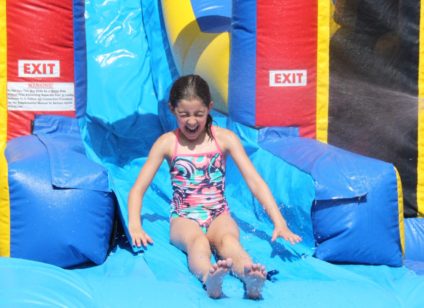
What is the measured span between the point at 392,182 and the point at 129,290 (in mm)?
1120

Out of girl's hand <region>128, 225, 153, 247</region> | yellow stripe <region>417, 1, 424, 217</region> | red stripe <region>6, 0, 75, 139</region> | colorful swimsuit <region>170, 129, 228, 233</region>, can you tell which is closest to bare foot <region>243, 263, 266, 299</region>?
girl's hand <region>128, 225, 153, 247</region>

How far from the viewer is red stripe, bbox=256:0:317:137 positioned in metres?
3.42

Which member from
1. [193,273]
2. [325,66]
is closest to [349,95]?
[325,66]

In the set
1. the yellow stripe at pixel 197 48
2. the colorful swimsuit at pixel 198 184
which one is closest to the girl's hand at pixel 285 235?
the colorful swimsuit at pixel 198 184

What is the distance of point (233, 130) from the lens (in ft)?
11.9

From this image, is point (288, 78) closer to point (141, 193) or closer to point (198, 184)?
point (198, 184)

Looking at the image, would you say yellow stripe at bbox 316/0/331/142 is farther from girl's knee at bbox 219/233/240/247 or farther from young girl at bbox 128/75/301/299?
girl's knee at bbox 219/233/240/247

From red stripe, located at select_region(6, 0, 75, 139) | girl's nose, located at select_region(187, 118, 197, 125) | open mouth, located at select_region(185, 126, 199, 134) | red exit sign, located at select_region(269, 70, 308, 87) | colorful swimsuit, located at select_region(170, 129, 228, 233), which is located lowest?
colorful swimsuit, located at select_region(170, 129, 228, 233)

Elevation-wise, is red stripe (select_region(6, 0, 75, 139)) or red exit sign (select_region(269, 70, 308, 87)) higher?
red stripe (select_region(6, 0, 75, 139))

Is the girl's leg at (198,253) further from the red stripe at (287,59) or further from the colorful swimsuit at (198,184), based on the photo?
the red stripe at (287,59)

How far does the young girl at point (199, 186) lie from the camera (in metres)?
2.63

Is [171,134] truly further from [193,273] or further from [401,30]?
[401,30]

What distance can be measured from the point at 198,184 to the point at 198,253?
45 centimetres

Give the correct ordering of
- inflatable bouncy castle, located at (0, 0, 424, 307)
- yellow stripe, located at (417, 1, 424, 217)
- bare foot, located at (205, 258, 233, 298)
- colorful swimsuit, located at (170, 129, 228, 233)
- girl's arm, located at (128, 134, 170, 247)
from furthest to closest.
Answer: yellow stripe, located at (417, 1, 424, 217) → colorful swimsuit, located at (170, 129, 228, 233) → girl's arm, located at (128, 134, 170, 247) → inflatable bouncy castle, located at (0, 0, 424, 307) → bare foot, located at (205, 258, 233, 298)
